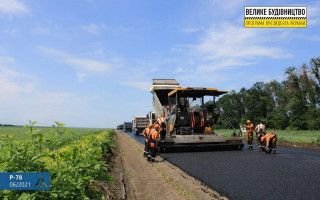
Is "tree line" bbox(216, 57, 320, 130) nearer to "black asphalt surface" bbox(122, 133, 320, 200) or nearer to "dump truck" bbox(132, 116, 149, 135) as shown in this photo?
"dump truck" bbox(132, 116, 149, 135)

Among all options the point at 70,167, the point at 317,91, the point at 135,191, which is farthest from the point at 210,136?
the point at 317,91

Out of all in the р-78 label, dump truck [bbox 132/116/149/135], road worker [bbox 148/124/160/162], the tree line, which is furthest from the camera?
the tree line

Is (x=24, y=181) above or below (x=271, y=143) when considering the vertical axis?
above

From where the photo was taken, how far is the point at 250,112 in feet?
272

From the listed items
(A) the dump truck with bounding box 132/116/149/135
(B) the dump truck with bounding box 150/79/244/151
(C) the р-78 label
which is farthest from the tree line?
(C) the р-78 label

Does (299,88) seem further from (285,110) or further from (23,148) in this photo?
(23,148)

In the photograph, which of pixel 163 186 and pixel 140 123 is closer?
pixel 163 186

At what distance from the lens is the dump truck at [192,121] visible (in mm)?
13758

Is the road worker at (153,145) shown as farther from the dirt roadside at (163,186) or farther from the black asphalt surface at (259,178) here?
the dirt roadside at (163,186)

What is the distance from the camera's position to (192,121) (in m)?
14.6

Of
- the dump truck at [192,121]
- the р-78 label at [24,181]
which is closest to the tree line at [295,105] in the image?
the dump truck at [192,121]

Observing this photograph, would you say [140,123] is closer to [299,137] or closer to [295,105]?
[299,137]

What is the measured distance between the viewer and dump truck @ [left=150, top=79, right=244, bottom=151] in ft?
45.1

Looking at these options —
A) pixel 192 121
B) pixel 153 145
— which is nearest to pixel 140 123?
pixel 192 121
